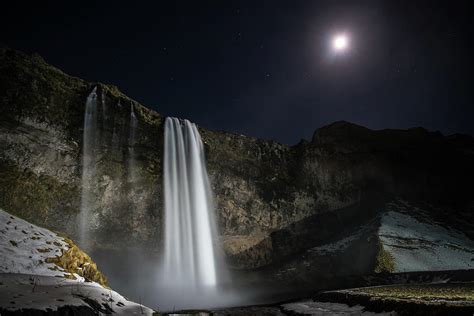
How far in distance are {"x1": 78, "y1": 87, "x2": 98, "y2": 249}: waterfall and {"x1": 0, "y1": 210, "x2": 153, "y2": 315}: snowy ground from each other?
34.3 ft

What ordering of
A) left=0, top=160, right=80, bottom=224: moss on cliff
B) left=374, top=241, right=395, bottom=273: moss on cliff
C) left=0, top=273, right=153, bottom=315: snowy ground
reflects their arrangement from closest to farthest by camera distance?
left=0, top=273, right=153, bottom=315: snowy ground
left=0, top=160, right=80, bottom=224: moss on cliff
left=374, top=241, right=395, bottom=273: moss on cliff

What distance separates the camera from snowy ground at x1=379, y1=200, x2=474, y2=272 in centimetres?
2644

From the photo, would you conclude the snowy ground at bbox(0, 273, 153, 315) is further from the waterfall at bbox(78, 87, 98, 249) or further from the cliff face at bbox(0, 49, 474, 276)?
the waterfall at bbox(78, 87, 98, 249)

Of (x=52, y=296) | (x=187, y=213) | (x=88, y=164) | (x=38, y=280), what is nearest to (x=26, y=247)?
(x=38, y=280)

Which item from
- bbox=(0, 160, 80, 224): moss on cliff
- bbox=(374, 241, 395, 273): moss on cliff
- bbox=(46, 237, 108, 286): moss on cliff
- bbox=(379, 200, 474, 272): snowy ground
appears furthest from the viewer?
bbox=(379, 200, 474, 272): snowy ground

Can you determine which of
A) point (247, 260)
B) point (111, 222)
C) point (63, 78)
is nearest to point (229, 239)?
point (247, 260)

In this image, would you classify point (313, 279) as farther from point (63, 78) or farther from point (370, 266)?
point (63, 78)

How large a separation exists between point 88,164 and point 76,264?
14.1 metres

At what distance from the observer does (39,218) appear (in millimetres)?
23859

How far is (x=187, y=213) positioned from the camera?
31.0 m

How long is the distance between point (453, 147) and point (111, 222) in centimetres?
5668

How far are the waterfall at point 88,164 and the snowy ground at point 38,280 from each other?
10.4m

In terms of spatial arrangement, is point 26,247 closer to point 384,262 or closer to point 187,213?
point 187,213

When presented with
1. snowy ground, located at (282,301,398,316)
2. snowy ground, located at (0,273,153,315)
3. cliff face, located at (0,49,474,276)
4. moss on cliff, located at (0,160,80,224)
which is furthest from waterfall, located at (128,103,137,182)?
snowy ground, located at (282,301,398,316)
